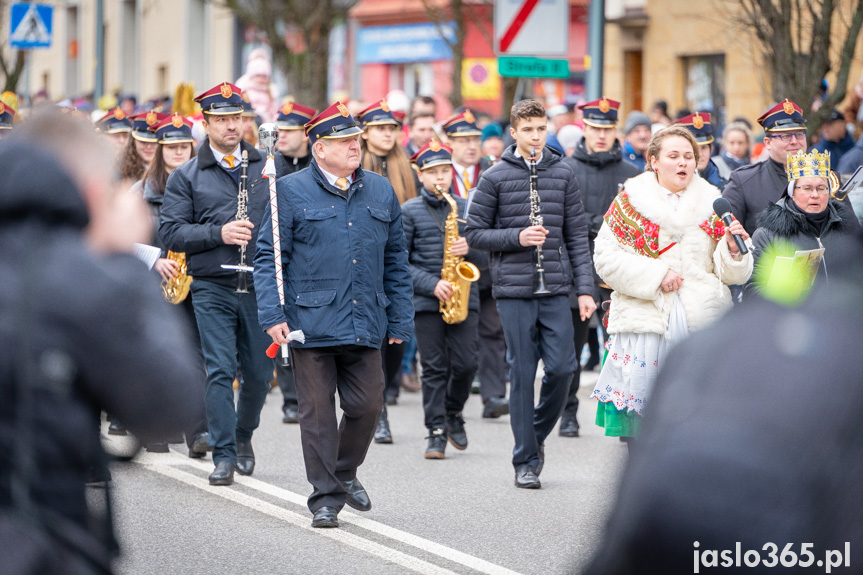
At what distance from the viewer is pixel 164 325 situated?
2.93 m

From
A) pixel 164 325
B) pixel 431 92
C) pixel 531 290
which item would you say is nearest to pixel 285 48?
pixel 431 92

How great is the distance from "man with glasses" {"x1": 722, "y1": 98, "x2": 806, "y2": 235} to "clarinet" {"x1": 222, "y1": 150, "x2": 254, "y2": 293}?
3.29 m

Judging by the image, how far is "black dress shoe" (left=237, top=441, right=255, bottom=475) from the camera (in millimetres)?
8227

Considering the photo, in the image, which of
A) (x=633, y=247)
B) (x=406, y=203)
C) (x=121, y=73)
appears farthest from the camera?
(x=121, y=73)

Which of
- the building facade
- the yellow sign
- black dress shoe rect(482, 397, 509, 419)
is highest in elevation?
the building facade

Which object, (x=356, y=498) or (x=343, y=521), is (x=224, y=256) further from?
(x=343, y=521)

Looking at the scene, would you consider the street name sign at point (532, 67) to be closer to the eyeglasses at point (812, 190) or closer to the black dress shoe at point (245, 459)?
the eyeglasses at point (812, 190)

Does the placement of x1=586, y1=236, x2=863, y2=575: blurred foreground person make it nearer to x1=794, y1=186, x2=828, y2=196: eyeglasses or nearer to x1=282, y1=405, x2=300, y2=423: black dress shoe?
x1=794, y1=186, x2=828, y2=196: eyeglasses

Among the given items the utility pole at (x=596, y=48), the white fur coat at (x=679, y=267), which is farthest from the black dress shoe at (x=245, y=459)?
Answer: the utility pole at (x=596, y=48)

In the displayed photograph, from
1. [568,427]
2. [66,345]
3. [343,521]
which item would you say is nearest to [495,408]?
[568,427]

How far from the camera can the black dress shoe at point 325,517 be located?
6836 mm

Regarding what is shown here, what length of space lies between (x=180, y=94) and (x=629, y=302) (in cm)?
1083

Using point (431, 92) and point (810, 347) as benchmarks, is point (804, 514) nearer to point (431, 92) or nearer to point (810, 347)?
point (810, 347)

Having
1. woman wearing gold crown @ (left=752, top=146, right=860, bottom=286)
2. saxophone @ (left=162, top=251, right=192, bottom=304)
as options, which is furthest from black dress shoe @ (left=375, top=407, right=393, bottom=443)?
Answer: woman wearing gold crown @ (left=752, top=146, right=860, bottom=286)
